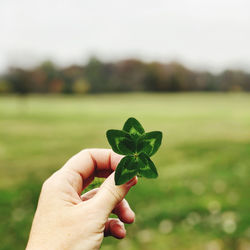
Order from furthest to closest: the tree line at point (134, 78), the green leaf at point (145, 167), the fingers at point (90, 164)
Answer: the tree line at point (134, 78) → the fingers at point (90, 164) → the green leaf at point (145, 167)

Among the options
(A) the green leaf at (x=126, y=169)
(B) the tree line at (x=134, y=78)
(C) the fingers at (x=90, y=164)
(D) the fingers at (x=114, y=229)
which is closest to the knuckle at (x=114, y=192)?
(A) the green leaf at (x=126, y=169)

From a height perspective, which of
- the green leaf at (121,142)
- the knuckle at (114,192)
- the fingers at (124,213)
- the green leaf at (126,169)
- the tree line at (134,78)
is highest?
the green leaf at (121,142)

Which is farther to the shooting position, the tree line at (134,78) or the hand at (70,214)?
the tree line at (134,78)

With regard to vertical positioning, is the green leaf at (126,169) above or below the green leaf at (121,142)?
below

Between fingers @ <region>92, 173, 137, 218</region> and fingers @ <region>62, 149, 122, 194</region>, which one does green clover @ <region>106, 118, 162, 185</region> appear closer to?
fingers @ <region>92, 173, 137, 218</region>

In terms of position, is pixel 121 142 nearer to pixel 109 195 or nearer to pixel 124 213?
pixel 109 195


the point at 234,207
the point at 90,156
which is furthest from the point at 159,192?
the point at 90,156

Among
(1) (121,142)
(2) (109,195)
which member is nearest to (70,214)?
(2) (109,195)

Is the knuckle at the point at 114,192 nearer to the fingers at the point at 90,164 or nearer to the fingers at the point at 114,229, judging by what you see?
the fingers at the point at 90,164
